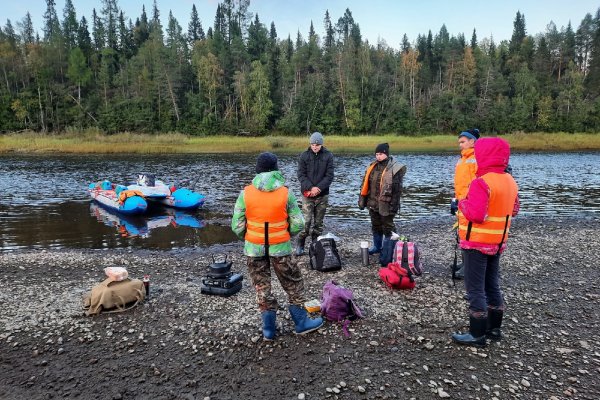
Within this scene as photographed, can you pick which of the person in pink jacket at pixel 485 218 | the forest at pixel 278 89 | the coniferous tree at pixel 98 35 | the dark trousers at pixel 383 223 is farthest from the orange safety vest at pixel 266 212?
the coniferous tree at pixel 98 35

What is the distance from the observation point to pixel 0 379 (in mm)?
4637

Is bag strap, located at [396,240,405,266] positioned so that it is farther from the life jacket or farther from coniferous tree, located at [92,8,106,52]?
coniferous tree, located at [92,8,106,52]

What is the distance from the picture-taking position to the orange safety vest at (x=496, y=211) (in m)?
4.62

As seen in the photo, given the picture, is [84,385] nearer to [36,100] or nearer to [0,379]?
[0,379]

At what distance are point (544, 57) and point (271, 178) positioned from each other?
108 meters

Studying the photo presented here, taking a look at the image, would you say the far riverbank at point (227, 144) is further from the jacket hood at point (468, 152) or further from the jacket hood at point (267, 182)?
the jacket hood at point (267, 182)

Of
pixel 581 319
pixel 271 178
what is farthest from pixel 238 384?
pixel 581 319

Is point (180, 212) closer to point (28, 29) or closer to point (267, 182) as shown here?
point (267, 182)

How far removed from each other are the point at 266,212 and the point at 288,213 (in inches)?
12.2

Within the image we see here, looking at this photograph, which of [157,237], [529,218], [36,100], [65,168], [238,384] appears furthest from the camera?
[36,100]

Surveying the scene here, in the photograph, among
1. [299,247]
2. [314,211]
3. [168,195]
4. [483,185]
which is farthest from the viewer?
[168,195]

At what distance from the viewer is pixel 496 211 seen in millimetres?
4652

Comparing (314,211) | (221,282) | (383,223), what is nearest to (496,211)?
(383,223)

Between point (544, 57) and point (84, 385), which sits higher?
point (544, 57)
